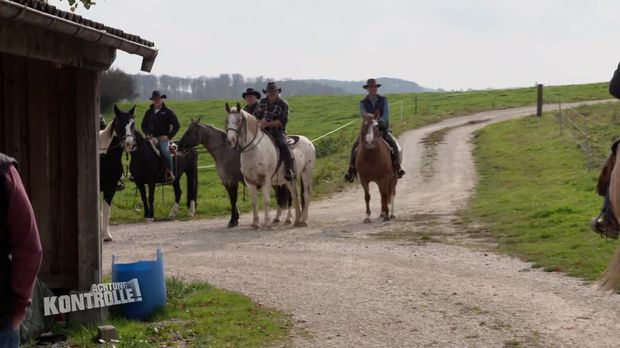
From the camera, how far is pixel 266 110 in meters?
17.9

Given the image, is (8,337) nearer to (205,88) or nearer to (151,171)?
(151,171)

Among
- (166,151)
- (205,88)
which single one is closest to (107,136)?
(166,151)

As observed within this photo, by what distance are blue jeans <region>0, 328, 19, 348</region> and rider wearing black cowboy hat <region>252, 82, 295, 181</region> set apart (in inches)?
529

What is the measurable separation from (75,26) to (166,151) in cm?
1183

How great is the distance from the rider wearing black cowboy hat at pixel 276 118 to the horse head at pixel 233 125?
0.68 metres

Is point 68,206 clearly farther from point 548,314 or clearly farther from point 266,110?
point 266,110

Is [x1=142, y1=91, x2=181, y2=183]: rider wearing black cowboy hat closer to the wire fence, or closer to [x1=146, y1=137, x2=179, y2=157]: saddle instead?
[x1=146, y1=137, x2=179, y2=157]: saddle

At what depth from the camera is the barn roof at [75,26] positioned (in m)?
6.23

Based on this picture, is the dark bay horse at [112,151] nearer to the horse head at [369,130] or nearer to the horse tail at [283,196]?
the horse tail at [283,196]

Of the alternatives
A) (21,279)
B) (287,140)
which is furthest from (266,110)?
(21,279)

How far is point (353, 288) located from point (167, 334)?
308cm

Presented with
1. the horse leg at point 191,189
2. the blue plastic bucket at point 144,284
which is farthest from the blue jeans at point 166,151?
the blue plastic bucket at point 144,284

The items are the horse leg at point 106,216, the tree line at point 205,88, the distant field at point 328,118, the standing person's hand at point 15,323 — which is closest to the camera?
the standing person's hand at point 15,323

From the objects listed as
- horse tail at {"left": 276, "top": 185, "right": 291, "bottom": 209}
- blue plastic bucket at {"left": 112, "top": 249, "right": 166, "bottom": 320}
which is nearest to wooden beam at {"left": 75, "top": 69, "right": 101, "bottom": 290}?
blue plastic bucket at {"left": 112, "top": 249, "right": 166, "bottom": 320}
